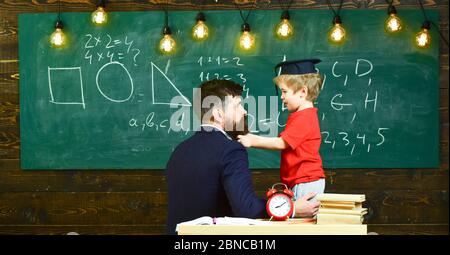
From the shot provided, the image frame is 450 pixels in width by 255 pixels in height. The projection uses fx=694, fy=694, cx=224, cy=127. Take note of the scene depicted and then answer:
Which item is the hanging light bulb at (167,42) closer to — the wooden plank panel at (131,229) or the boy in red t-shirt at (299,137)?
the boy in red t-shirt at (299,137)

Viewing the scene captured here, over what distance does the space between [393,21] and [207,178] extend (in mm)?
2642

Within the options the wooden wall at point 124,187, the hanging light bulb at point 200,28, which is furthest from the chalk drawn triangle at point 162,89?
the wooden wall at point 124,187

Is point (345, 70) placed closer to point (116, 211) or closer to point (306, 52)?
point (306, 52)

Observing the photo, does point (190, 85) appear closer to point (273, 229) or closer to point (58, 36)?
point (58, 36)

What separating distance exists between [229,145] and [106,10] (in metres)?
2.63

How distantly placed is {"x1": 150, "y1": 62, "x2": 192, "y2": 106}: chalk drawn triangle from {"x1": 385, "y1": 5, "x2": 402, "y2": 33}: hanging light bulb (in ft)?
5.13

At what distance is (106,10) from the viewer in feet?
17.1

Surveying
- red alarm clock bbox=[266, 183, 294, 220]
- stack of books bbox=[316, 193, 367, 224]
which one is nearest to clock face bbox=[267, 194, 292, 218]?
red alarm clock bbox=[266, 183, 294, 220]

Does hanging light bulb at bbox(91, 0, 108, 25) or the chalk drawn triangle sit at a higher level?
hanging light bulb at bbox(91, 0, 108, 25)

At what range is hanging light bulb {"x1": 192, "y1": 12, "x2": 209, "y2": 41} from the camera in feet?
16.5

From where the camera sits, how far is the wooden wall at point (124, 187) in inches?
202

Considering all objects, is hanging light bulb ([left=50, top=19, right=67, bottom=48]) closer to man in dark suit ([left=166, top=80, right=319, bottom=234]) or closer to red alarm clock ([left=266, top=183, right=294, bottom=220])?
man in dark suit ([left=166, top=80, right=319, bottom=234])

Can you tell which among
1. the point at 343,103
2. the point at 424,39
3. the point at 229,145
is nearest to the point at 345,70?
the point at 343,103

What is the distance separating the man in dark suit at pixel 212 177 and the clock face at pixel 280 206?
0.04 m
